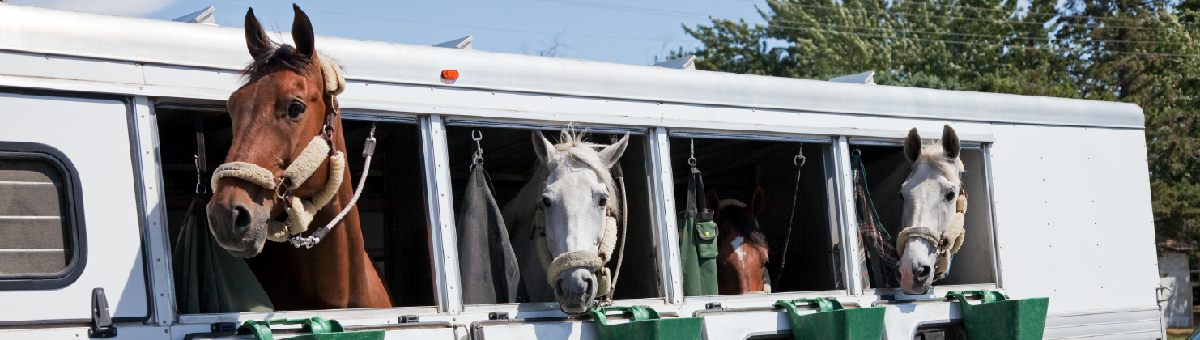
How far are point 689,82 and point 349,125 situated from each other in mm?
1783

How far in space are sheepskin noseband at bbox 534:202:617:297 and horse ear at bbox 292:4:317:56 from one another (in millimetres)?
1309

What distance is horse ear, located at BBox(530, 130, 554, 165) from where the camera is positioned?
4699 millimetres

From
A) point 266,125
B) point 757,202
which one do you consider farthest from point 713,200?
point 266,125

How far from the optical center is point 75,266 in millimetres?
3576

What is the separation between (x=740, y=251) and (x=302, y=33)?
11.2 ft

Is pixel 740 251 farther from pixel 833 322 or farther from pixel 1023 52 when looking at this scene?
pixel 1023 52

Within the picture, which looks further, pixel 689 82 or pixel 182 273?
pixel 689 82

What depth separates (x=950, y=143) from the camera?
5902mm

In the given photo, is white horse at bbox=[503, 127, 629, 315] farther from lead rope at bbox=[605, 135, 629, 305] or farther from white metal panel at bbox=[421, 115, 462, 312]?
white metal panel at bbox=[421, 115, 462, 312]

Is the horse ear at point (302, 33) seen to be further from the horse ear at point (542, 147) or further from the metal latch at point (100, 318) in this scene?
the horse ear at point (542, 147)

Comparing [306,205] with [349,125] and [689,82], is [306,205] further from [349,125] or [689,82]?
[689,82]

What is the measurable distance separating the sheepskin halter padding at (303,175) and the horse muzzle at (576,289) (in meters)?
0.98

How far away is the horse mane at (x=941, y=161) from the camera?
19.4ft

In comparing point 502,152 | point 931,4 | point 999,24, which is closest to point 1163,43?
point 999,24
